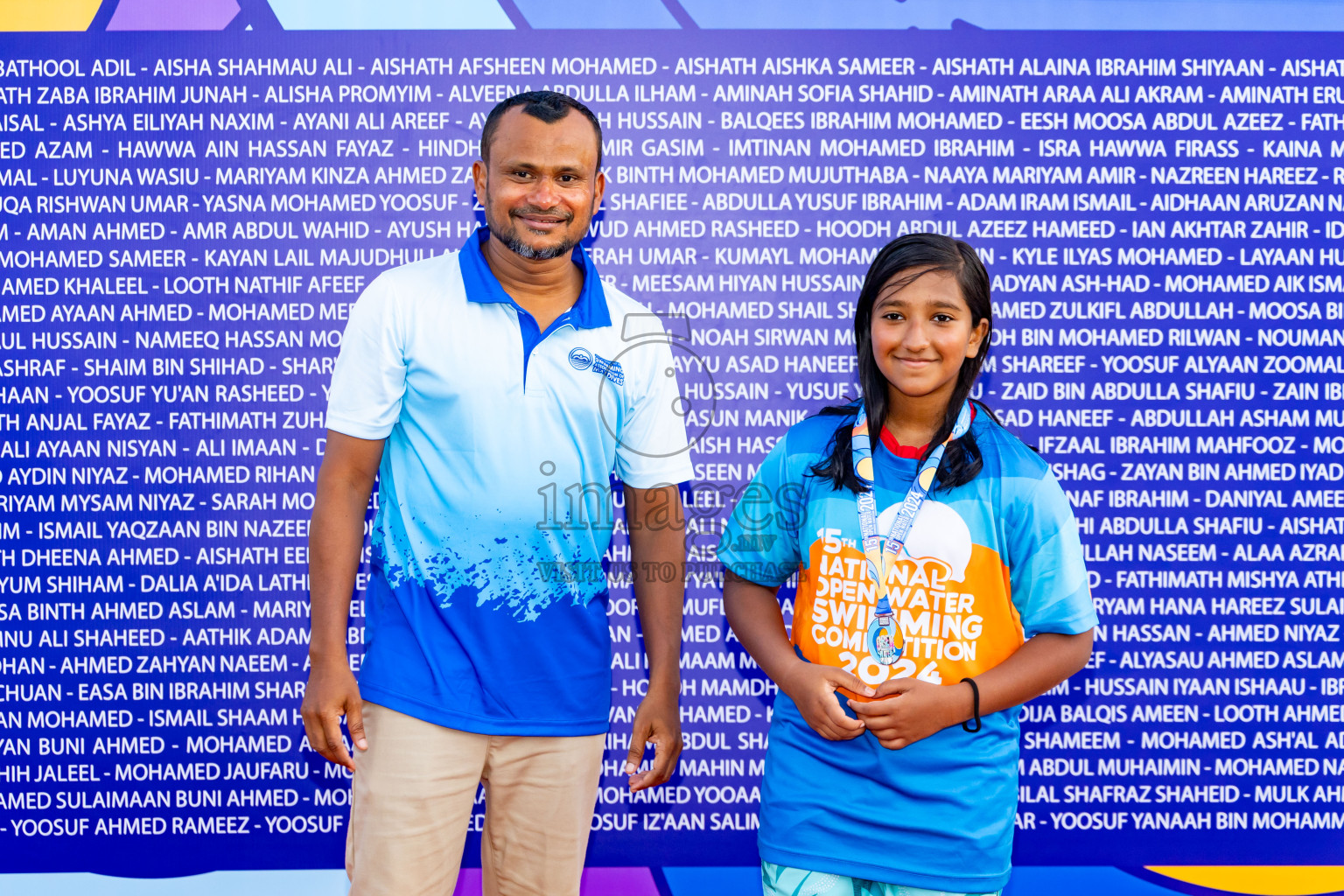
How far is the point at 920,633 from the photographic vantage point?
1.58 m

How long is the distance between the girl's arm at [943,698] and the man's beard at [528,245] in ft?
3.53

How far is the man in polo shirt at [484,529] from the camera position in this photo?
5.75ft

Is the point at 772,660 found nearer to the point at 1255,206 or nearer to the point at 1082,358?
the point at 1082,358

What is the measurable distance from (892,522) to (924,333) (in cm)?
37

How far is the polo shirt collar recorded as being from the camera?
70.9 inches

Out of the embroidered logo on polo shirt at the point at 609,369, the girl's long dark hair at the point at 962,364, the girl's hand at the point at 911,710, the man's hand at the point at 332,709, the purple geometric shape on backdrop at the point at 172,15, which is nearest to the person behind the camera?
the girl's hand at the point at 911,710

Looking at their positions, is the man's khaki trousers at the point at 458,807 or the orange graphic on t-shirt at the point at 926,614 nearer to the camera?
the orange graphic on t-shirt at the point at 926,614

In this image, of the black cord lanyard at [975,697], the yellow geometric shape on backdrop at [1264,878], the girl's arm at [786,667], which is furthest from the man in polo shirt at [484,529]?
the yellow geometric shape on backdrop at [1264,878]

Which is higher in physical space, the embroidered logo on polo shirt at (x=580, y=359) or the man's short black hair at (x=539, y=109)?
the man's short black hair at (x=539, y=109)

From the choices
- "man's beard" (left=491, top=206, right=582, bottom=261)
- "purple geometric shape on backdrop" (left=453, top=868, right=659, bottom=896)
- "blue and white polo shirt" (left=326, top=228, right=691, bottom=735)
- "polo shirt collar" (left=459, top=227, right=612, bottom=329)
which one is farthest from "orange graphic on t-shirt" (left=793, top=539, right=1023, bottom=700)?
"purple geometric shape on backdrop" (left=453, top=868, right=659, bottom=896)

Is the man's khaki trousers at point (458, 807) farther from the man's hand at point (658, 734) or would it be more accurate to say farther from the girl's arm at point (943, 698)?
the girl's arm at point (943, 698)

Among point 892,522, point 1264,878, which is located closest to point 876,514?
point 892,522

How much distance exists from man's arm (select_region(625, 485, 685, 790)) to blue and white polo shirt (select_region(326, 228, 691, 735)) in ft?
0.44

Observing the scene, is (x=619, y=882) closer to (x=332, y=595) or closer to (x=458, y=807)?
(x=458, y=807)
